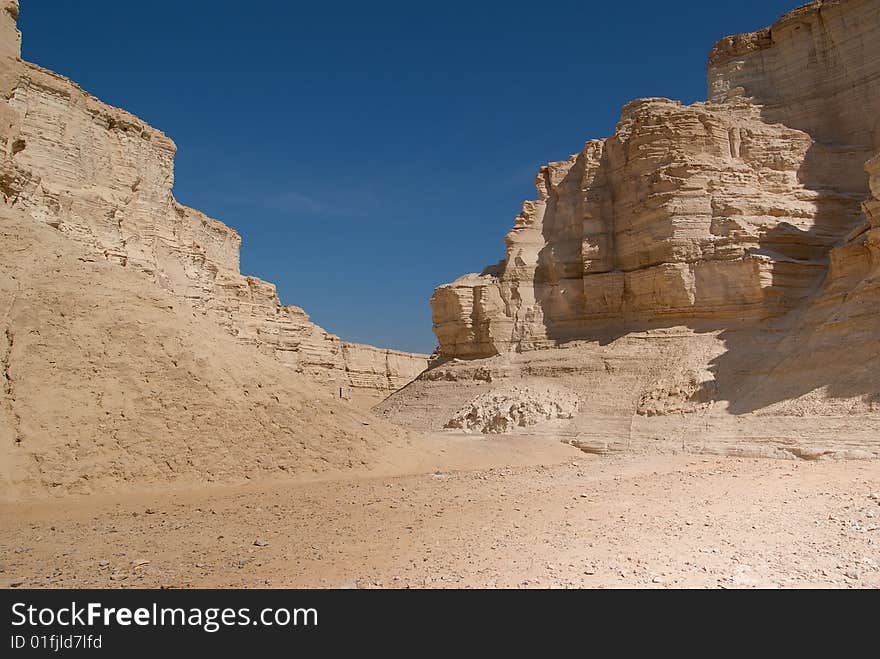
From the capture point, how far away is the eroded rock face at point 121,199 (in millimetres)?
23875

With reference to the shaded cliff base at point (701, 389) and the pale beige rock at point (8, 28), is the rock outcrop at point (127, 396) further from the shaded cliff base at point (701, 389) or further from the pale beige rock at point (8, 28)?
the shaded cliff base at point (701, 389)

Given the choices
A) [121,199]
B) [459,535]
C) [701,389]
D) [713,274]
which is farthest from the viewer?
[121,199]

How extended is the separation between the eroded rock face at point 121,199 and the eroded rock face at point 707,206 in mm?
13245

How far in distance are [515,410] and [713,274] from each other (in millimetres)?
8582

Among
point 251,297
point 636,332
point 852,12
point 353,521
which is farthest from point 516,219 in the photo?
point 353,521

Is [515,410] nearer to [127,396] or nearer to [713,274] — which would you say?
[713,274]

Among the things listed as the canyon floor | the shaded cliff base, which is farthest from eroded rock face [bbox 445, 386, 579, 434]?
the canyon floor

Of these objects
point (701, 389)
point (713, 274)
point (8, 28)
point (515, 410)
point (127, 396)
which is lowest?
point (127, 396)

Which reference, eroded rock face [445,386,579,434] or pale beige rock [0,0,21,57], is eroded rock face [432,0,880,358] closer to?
eroded rock face [445,386,579,434]

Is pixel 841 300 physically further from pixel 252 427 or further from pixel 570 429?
pixel 252 427

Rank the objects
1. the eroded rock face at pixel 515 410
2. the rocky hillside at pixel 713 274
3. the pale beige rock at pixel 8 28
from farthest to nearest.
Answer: the eroded rock face at pixel 515 410 → the rocky hillside at pixel 713 274 → the pale beige rock at pixel 8 28

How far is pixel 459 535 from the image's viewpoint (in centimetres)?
752

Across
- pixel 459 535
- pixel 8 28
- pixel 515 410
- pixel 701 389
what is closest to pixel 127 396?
pixel 459 535

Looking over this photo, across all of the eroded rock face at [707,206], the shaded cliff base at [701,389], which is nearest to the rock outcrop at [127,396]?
the shaded cliff base at [701,389]
